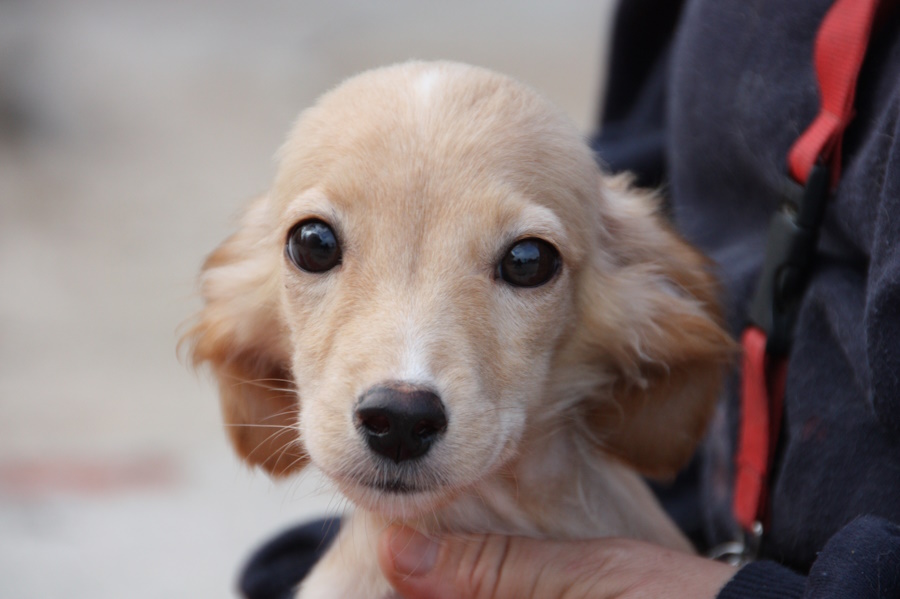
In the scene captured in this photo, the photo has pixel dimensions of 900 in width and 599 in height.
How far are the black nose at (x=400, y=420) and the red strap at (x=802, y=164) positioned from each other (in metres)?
0.89

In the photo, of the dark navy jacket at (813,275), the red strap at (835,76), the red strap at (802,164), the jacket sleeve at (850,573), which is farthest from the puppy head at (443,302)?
the jacket sleeve at (850,573)

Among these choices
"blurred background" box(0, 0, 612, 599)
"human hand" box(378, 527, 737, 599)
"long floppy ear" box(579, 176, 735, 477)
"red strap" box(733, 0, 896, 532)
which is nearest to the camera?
"human hand" box(378, 527, 737, 599)

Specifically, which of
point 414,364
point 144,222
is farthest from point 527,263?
point 144,222

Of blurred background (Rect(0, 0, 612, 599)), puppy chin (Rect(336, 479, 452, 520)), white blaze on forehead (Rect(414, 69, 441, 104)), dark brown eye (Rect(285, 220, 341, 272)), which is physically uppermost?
white blaze on forehead (Rect(414, 69, 441, 104))

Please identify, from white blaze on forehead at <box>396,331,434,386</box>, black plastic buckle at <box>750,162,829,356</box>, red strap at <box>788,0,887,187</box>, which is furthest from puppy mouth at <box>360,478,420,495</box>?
red strap at <box>788,0,887,187</box>

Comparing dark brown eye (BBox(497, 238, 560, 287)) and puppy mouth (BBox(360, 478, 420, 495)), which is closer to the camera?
puppy mouth (BBox(360, 478, 420, 495))

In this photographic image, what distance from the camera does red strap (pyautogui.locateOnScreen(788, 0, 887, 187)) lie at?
2.12 meters

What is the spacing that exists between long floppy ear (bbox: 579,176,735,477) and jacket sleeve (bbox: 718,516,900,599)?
0.54m

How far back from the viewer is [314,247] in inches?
83.5

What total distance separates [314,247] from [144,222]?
21.2 feet

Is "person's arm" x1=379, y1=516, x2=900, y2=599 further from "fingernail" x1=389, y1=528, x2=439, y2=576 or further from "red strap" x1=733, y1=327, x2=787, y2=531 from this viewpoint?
"red strap" x1=733, y1=327, x2=787, y2=531

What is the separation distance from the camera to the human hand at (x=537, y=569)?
2.04 m

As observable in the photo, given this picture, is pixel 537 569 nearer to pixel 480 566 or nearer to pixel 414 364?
pixel 480 566

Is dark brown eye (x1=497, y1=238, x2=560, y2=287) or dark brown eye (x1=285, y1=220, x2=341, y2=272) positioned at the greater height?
dark brown eye (x1=285, y1=220, x2=341, y2=272)
